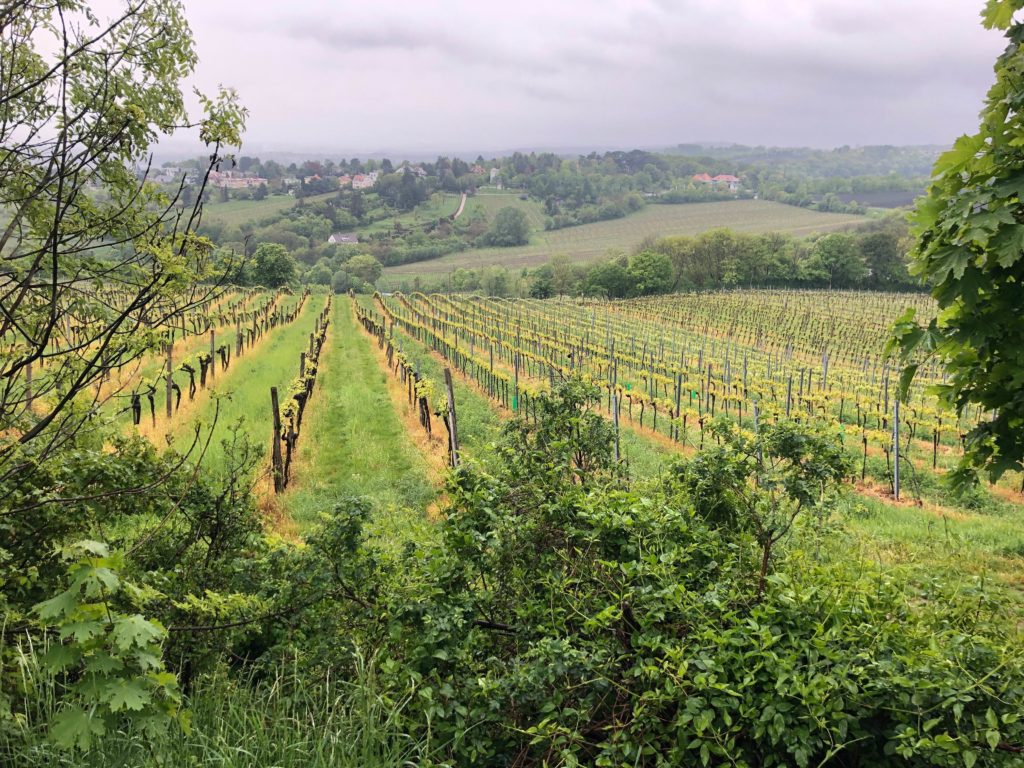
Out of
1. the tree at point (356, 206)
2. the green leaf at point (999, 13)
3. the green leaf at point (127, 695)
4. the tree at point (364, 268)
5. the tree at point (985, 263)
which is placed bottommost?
the green leaf at point (127, 695)

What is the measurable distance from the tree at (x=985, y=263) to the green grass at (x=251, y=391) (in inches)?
202

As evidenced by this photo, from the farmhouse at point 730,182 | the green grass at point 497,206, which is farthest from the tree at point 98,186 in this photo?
the farmhouse at point 730,182

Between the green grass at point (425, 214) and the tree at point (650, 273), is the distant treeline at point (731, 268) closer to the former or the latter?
the tree at point (650, 273)

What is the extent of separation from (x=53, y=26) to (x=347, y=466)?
9523 millimetres

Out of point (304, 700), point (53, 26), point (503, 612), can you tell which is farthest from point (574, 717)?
point (53, 26)

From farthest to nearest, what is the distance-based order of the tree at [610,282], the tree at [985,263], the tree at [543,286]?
1. the tree at [543,286]
2. the tree at [610,282]
3. the tree at [985,263]

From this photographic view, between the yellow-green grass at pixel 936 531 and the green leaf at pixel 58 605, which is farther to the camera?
the yellow-green grass at pixel 936 531

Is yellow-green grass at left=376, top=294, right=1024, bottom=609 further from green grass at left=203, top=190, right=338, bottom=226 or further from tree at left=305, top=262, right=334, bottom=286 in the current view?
green grass at left=203, top=190, right=338, bottom=226

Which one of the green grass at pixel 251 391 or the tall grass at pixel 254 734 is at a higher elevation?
the tall grass at pixel 254 734

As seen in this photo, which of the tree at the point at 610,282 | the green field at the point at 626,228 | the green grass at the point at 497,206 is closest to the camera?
the tree at the point at 610,282

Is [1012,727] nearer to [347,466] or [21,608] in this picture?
[21,608]

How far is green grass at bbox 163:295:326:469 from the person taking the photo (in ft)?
39.0

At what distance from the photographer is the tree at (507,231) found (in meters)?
120

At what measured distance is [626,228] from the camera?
429 feet
